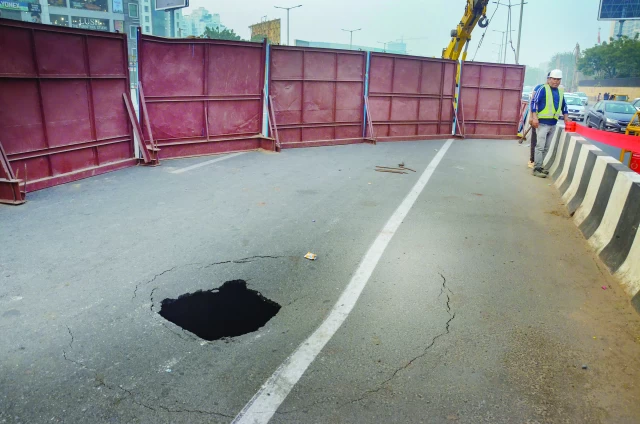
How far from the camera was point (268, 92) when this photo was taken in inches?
504

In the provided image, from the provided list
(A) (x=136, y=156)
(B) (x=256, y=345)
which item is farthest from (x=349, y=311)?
(A) (x=136, y=156)

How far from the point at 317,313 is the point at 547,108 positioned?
8390mm

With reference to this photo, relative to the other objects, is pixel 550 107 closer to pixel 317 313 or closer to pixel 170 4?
pixel 317 313

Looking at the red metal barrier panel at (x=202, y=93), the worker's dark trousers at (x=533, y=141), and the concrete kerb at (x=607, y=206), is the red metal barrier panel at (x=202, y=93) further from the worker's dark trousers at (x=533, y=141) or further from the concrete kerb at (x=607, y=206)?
the concrete kerb at (x=607, y=206)

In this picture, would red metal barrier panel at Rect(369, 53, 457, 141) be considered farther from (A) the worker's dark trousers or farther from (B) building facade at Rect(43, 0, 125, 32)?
(B) building facade at Rect(43, 0, 125, 32)

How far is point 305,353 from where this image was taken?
338 centimetres

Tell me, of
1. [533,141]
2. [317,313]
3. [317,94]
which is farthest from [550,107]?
[317,313]

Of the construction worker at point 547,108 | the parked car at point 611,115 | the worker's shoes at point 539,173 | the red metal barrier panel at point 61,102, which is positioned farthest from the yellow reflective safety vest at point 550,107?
the parked car at point 611,115

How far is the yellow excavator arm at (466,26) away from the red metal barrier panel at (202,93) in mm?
10426

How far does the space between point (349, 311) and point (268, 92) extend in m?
9.82

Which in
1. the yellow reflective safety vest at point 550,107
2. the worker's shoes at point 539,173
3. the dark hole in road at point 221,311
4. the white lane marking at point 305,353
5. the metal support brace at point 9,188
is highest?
the yellow reflective safety vest at point 550,107

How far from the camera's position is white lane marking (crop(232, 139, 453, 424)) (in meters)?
2.77

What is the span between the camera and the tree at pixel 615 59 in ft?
190

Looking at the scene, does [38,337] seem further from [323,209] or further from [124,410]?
[323,209]
